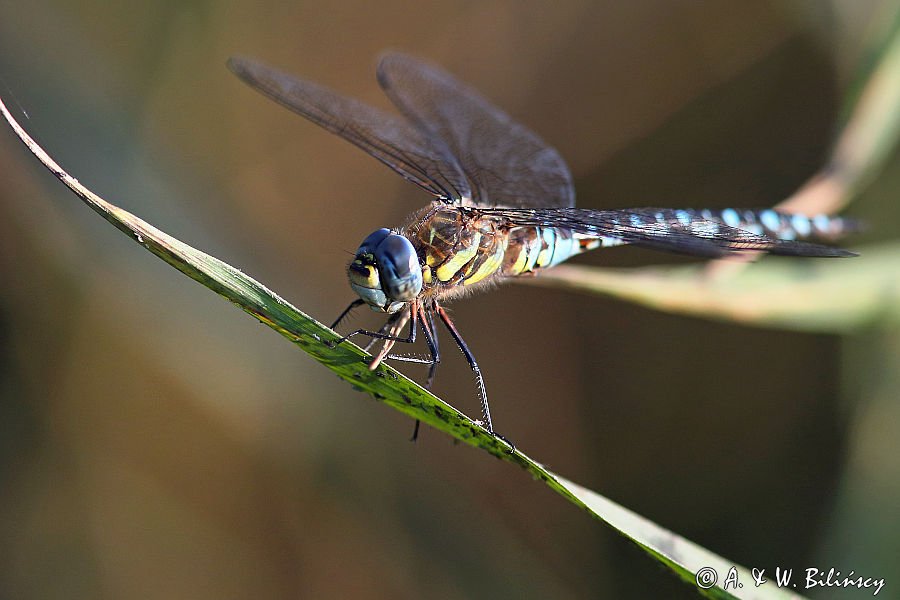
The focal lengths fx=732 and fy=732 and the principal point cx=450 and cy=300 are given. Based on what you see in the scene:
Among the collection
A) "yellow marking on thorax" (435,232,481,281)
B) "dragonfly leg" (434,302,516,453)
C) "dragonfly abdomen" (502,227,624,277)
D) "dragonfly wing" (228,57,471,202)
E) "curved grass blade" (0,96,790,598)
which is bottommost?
"curved grass blade" (0,96,790,598)

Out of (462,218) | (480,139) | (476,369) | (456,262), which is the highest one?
(480,139)

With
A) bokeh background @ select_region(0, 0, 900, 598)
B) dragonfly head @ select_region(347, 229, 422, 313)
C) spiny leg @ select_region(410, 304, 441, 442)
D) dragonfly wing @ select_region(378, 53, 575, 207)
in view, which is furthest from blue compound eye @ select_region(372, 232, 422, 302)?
dragonfly wing @ select_region(378, 53, 575, 207)

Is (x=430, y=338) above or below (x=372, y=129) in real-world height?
below

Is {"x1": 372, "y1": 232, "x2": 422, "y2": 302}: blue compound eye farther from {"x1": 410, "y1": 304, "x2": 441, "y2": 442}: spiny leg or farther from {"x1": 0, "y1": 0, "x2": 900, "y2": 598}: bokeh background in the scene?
{"x1": 0, "y1": 0, "x2": 900, "y2": 598}: bokeh background

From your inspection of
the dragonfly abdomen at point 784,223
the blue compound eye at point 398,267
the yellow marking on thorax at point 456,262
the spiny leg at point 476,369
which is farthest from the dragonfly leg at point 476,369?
the dragonfly abdomen at point 784,223

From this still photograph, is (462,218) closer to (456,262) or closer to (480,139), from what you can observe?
(456,262)

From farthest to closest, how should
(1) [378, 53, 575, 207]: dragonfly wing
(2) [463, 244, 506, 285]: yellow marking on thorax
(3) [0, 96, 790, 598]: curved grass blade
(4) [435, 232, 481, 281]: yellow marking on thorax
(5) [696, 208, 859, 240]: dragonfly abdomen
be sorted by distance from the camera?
1. (1) [378, 53, 575, 207]: dragonfly wing
2. (5) [696, 208, 859, 240]: dragonfly abdomen
3. (2) [463, 244, 506, 285]: yellow marking on thorax
4. (4) [435, 232, 481, 281]: yellow marking on thorax
5. (3) [0, 96, 790, 598]: curved grass blade

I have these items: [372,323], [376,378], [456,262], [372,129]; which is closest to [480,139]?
[372,129]

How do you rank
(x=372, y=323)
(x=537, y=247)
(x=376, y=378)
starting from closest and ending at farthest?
(x=376, y=378) → (x=537, y=247) → (x=372, y=323)

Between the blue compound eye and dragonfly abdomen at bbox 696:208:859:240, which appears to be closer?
the blue compound eye
